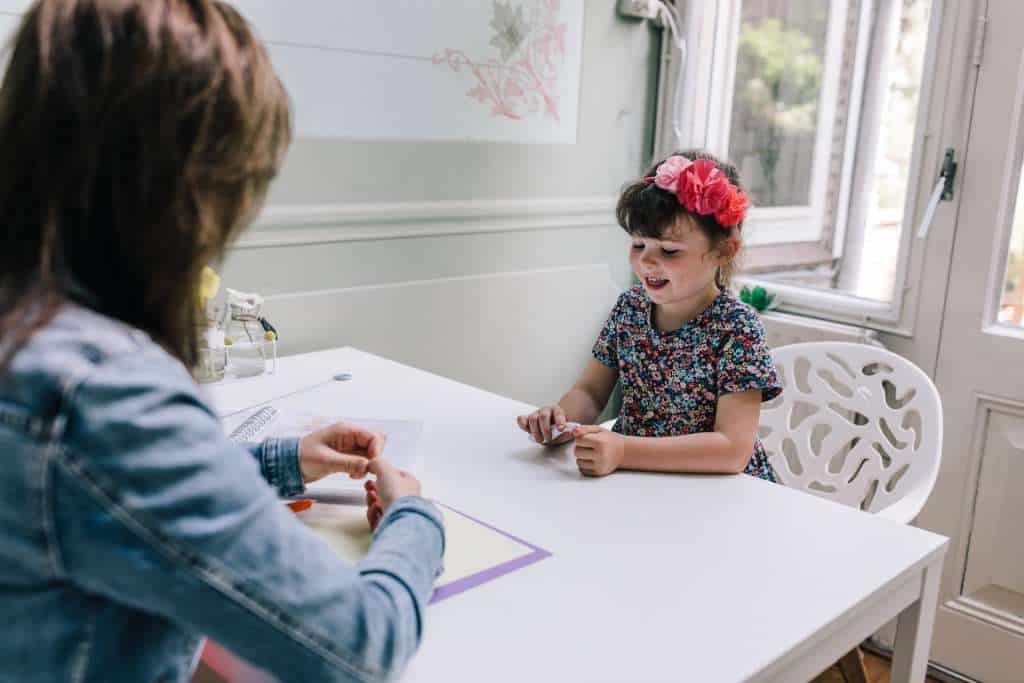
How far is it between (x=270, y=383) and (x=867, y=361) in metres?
1.13

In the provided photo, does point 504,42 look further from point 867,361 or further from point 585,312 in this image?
point 867,361

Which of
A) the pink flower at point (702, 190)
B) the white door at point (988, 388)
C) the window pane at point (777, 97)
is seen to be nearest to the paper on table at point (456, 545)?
the pink flower at point (702, 190)

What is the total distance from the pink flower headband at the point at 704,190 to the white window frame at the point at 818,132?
2.77 feet

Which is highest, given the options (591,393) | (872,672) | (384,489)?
(384,489)

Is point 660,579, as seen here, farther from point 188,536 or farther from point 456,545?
point 188,536

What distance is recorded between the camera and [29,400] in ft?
1.69

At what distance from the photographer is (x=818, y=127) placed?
251 centimetres

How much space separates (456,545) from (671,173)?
768 mm

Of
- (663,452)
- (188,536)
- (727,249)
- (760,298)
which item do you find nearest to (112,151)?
(188,536)

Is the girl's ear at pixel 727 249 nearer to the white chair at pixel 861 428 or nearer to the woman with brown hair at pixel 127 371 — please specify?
the white chair at pixel 861 428

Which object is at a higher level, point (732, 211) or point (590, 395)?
point (732, 211)

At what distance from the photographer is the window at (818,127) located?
2217mm

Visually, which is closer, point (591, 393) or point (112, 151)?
point (112, 151)

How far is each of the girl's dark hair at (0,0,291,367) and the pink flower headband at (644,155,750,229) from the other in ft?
3.23
